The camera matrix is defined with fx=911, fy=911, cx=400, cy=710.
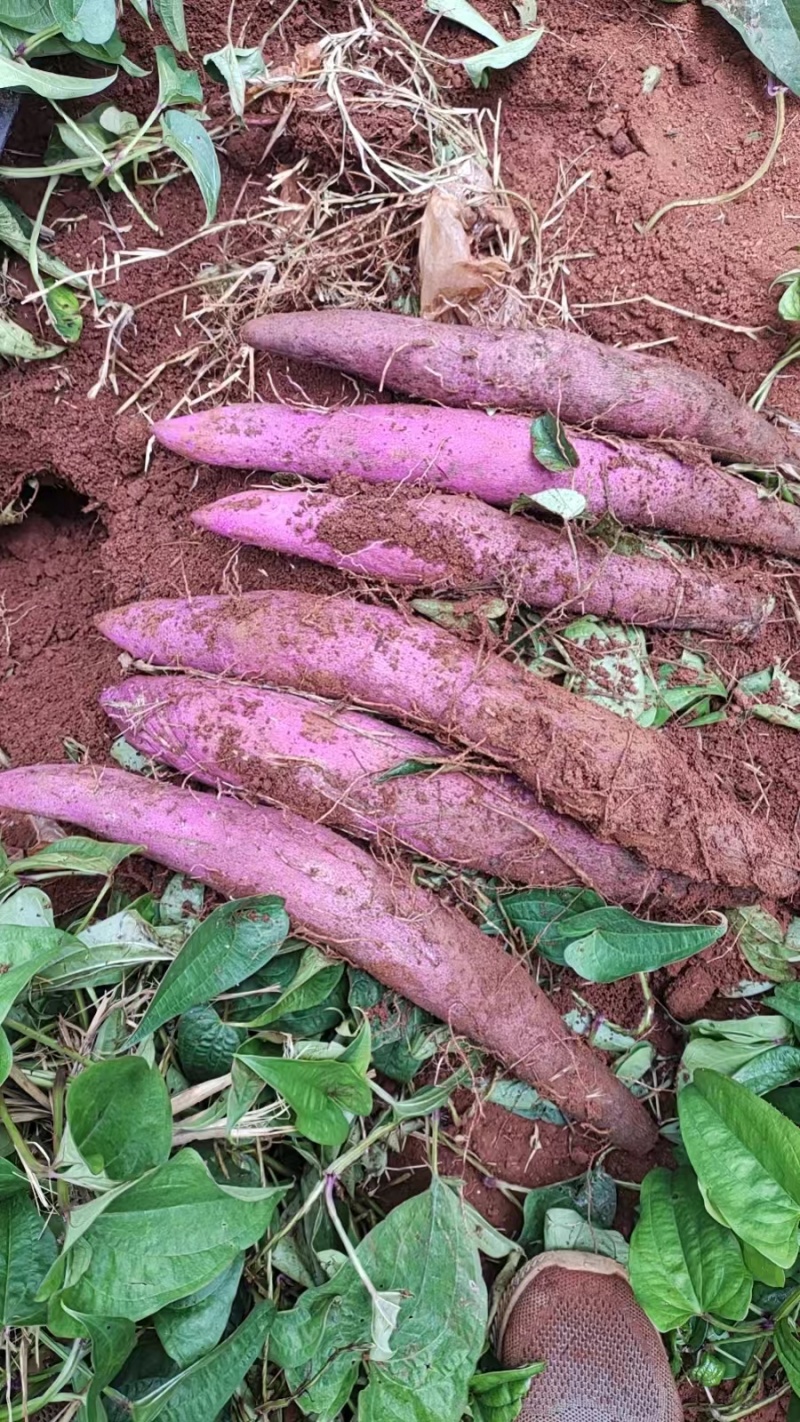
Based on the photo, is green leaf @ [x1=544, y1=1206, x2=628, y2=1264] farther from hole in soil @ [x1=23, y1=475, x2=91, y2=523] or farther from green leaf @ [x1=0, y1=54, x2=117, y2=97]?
green leaf @ [x1=0, y1=54, x2=117, y2=97]

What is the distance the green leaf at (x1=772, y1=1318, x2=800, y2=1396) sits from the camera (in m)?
1.22

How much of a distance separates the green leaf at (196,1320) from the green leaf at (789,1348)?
0.76m

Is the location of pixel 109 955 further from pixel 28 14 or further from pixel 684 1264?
pixel 28 14

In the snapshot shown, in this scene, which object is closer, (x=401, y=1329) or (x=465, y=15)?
(x=401, y=1329)

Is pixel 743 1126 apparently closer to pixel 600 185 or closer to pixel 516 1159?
pixel 516 1159

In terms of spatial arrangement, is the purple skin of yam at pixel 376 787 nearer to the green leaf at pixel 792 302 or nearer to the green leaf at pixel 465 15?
the green leaf at pixel 792 302

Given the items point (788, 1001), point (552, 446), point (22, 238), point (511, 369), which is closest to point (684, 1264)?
point (788, 1001)

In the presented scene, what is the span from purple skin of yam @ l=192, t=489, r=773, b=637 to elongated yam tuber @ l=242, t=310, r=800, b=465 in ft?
0.58

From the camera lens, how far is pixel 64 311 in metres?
1.35

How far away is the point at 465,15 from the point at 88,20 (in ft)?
1.81

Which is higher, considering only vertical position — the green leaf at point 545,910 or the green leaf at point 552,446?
the green leaf at point 552,446

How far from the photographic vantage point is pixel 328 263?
135 cm

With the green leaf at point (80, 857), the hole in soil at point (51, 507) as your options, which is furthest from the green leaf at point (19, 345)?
the green leaf at point (80, 857)

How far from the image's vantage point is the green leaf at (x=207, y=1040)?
1.14m
